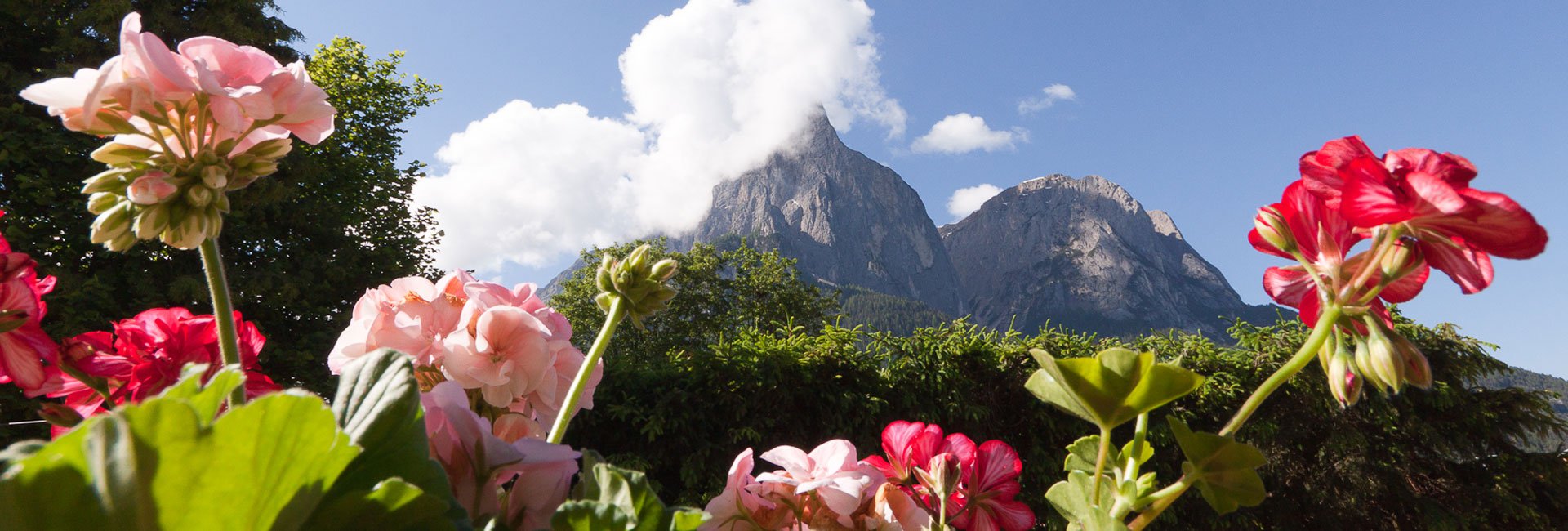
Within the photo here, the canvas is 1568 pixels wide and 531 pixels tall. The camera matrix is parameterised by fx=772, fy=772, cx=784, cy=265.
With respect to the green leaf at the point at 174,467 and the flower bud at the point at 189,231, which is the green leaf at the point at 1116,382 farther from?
the flower bud at the point at 189,231

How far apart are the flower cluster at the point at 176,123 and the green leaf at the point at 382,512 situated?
1.20 ft

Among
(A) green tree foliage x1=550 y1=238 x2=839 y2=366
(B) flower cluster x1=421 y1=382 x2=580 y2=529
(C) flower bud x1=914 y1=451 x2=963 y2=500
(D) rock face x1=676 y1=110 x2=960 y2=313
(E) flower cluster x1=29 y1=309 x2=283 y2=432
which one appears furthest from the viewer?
(D) rock face x1=676 y1=110 x2=960 y2=313

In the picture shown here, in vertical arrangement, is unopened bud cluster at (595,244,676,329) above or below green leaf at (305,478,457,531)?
above

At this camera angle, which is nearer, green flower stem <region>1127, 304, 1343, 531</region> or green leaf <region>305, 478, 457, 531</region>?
green leaf <region>305, 478, 457, 531</region>

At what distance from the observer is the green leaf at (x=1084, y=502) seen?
54 cm

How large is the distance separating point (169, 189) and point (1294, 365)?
2.67 feet

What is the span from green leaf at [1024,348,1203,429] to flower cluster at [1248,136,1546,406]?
0.14 m

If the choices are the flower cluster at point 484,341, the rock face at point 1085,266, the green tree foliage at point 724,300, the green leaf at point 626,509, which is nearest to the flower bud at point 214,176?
the flower cluster at point 484,341

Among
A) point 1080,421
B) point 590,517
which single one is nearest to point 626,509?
point 590,517

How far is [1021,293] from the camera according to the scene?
499 ft

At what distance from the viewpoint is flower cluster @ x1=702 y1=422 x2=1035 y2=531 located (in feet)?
2.30

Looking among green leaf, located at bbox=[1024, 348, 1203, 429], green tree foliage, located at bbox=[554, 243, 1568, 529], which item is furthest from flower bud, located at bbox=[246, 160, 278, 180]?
green tree foliage, located at bbox=[554, 243, 1568, 529]

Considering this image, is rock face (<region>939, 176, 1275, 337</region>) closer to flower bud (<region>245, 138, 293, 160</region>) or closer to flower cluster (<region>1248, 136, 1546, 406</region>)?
flower cluster (<region>1248, 136, 1546, 406</region>)

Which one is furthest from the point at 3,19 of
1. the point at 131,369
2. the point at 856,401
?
the point at 131,369
